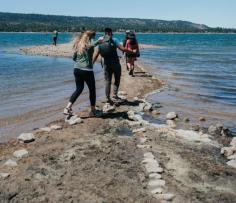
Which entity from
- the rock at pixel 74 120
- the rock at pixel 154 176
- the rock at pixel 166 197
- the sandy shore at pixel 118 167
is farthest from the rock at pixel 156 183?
the rock at pixel 74 120

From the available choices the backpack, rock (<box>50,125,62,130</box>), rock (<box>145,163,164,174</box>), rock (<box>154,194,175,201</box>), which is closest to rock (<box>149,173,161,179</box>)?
rock (<box>145,163,164,174</box>)

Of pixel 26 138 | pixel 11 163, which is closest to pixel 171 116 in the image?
pixel 26 138

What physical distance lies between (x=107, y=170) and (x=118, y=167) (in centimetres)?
23

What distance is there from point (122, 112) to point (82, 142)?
3.42 meters

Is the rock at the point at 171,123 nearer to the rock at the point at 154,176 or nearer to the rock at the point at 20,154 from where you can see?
the rock at the point at 154,176

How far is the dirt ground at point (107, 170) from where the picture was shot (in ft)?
22.1

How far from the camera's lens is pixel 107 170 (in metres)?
7.57

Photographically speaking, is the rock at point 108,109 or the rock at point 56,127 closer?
the rock at point 56,127

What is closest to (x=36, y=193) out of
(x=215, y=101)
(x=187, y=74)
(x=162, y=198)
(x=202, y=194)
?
(x=162, y=198)

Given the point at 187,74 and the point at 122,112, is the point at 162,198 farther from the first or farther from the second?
the point at 187,74

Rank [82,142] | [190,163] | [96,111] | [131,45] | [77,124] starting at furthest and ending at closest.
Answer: [131,45] → [96,111] → [77,124] → [82,142] → [190,163]

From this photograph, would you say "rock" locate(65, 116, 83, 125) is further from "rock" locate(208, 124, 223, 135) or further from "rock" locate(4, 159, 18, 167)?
"rock" locate(4, 159, 18, 167)

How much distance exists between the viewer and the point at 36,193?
22.0ft

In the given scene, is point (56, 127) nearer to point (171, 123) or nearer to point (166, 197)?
point (171, 123)
